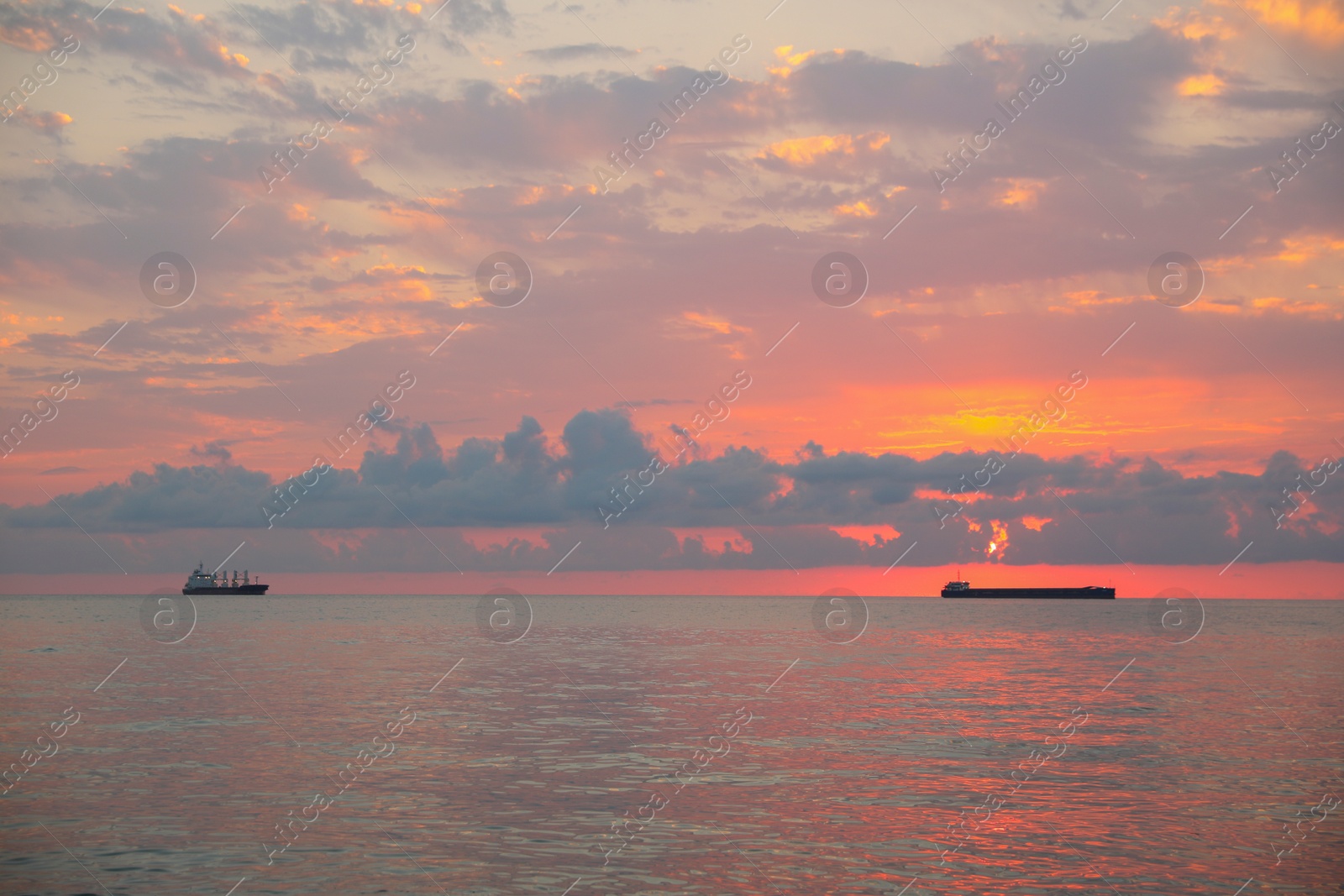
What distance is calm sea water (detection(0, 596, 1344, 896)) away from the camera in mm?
21375

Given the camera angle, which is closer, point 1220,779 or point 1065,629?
point 1220,779

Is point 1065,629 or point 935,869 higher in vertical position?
point 1065,629

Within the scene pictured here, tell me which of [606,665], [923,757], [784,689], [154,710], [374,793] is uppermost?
[606,665]

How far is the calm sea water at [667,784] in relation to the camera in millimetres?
21375

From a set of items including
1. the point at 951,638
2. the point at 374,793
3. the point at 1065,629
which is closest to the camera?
the point at 374,793

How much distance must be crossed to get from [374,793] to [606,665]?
49.4m

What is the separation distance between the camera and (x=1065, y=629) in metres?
154

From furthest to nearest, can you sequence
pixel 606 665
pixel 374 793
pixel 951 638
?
pixel 951 638 → pixel 606 665 → pixel 374 793

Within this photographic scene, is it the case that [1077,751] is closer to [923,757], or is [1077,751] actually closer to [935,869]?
[923,757]

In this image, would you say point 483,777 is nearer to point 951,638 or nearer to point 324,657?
point 324,657

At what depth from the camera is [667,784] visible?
97.9ft

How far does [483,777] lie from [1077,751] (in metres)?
22.1

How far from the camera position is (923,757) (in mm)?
34969

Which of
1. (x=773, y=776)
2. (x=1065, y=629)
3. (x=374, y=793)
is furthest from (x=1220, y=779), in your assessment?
(x=1065, y=629)
